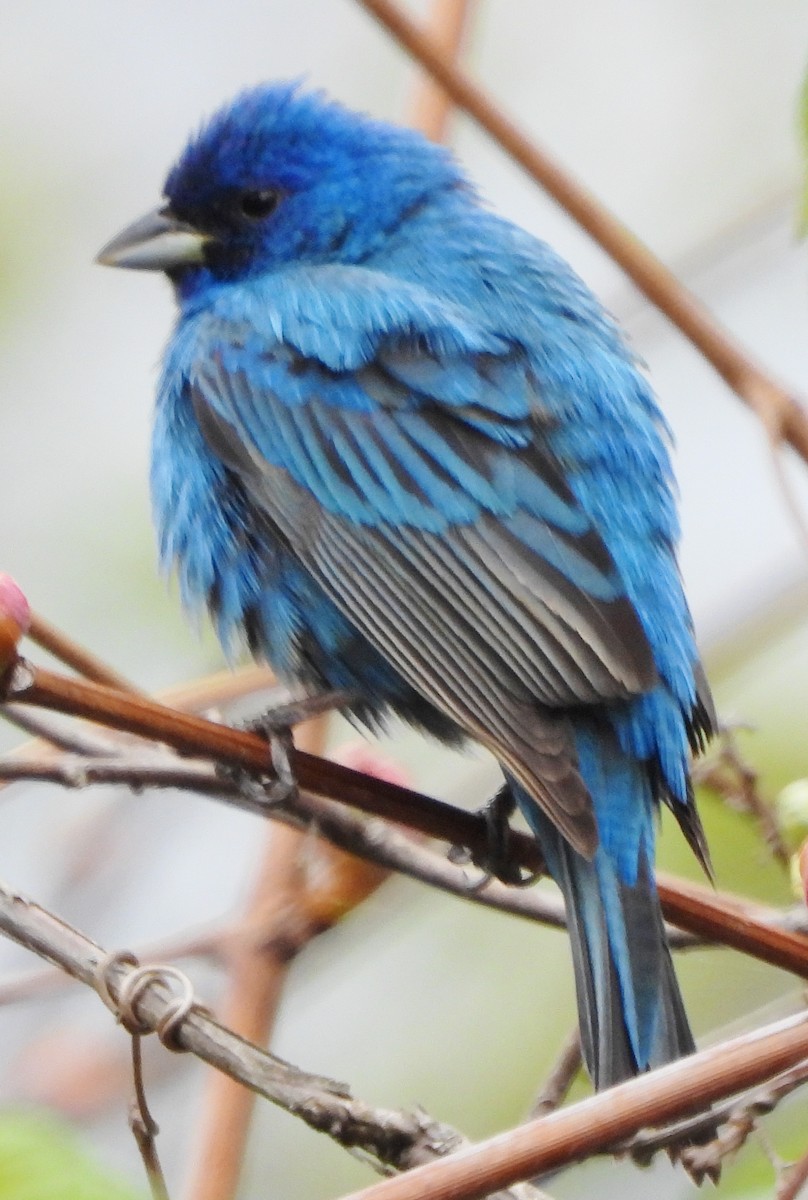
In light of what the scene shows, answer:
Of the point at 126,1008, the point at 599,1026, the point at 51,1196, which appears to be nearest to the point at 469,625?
the point at 599,1026

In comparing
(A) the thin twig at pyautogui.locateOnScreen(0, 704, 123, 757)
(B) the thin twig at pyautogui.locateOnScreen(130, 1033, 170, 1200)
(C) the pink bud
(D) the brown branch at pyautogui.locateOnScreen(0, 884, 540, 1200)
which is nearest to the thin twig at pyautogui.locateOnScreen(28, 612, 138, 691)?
(A) the thin twig at pyautogui.locateOnScreen(0, 704, 123, 757)

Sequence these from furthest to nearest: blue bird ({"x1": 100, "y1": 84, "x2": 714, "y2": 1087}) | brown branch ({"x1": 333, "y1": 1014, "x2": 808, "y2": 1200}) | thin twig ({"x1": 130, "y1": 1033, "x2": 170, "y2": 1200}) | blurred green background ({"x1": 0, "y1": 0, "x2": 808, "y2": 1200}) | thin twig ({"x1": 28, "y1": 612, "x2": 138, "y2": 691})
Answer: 1. blurred green background ({"x1": 0, "y1": 0, "x2": 808, "y2": 1200})
2. blue bird ({"x1": 100, "y1": 84, "x2": 714, "y2": 1087})
3. thin twig ({"x1": 28, "y1": 612, "x2": 138, "y2": 691})
4. thin twig ({"x1": 130, "y1": 1033, "x2": 170, "y2": 1200})
5. brown branch ({"x1": 333, "y1": 1014, "x2": 808, "y2": 1200})

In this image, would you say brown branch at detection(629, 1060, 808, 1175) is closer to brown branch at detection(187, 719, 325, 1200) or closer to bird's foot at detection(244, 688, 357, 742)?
brown branch at detection(187, 719, 325, 1200)

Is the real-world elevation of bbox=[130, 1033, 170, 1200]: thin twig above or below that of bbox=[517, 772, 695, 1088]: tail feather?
below

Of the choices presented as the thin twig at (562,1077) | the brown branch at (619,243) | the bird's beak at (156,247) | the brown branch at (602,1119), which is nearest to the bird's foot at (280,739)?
the thin twig at (562,1077)

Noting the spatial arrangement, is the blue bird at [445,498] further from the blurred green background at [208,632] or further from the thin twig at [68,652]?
the thin twig at [68,652]

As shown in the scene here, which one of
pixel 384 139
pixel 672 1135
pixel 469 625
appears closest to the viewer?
pixel 672 1135

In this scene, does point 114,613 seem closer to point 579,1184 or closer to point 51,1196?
point 579,1184
